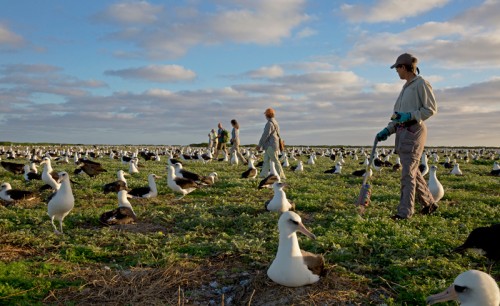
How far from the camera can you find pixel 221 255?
23.0 feet

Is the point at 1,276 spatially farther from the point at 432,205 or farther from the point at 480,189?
the point at 480,189

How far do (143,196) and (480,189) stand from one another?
1306 centimetres

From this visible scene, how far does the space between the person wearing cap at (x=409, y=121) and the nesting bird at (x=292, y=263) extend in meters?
4.46

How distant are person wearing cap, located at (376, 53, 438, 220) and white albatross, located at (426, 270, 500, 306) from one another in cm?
531

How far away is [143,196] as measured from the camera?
13.5 meters

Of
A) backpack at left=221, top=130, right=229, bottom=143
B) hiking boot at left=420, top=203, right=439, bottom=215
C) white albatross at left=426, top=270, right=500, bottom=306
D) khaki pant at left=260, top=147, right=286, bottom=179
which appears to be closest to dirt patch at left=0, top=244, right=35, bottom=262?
white albatross at left=426, top=270, right=500, bottom=306

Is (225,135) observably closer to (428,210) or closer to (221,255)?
(428,210)

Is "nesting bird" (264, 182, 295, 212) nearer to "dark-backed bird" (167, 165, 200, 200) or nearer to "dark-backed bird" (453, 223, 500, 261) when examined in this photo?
"dark-backed bird" (167, 165, 200, 200)

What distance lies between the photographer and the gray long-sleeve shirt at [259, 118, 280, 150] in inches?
647

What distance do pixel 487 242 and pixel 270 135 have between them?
423 inches

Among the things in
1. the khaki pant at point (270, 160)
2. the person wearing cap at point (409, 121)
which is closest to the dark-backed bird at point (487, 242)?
the person wearing cap at point (409, 121)

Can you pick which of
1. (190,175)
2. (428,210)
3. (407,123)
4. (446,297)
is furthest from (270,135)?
(446,297)

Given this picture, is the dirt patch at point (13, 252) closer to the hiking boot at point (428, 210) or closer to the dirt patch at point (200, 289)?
the dirt patch at point (200, 289)

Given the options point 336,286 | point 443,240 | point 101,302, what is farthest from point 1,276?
point 443,240
